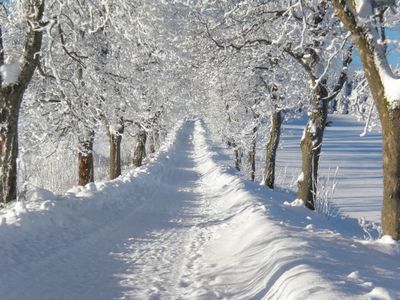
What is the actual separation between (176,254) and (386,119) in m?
3.83

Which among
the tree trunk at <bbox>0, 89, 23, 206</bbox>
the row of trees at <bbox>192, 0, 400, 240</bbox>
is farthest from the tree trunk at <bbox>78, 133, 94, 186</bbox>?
the tree trunk at <bbox>0, 89, 23, 206</bbox>

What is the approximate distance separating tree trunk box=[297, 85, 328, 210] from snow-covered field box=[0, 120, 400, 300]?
1696 millimetres

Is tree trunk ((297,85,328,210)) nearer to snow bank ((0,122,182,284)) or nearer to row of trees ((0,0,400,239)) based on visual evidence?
row of trees ((0,0,400,239))

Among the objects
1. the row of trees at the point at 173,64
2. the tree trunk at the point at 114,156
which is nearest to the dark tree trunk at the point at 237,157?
the row of trees at the point at 173,64

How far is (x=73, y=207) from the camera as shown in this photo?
8.55m

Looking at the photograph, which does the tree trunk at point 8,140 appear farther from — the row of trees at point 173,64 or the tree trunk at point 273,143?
the tree trunk at point 273,143

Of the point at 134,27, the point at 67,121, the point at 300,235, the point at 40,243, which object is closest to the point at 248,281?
the point at 300,235

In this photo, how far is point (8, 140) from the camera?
8.75 meters

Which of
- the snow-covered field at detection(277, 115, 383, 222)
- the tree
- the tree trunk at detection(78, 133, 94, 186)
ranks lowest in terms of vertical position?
A: the snow-covered field at detection(277, 115, 383, 222)

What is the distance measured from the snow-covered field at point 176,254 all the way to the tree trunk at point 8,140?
2.27 ft

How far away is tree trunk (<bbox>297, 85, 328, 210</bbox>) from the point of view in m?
12.1

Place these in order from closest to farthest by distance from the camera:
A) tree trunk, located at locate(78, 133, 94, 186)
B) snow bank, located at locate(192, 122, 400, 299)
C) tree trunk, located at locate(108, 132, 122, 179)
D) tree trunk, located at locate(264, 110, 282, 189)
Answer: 1. snow bank, located at locate(192, 122, 400, 299)
2. tree trunk, located at locate(78, 133, 94, 186)
3. tree trunk, located at locate(264, 110, 282, 189)
4. tree trunk, located at locate(108, 132, 122, 179)

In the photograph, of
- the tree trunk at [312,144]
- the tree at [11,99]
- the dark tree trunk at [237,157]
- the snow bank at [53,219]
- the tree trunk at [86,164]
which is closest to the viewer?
the snow bank at [53,219]

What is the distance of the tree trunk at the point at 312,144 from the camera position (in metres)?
12.1
